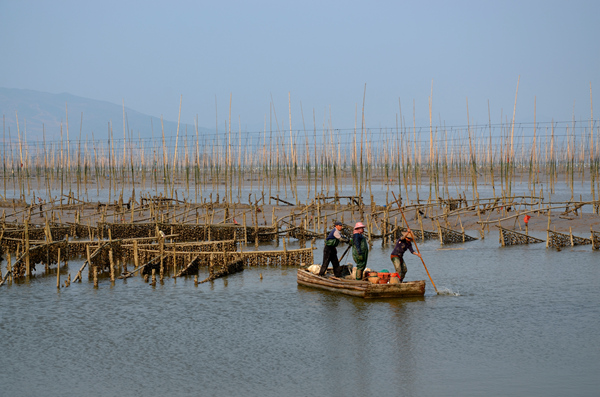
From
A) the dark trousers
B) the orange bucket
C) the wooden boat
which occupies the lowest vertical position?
the wooden boat

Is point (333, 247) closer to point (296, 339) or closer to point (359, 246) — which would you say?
point (359, 246)

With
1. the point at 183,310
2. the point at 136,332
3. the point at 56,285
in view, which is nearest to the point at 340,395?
the point at 136,332

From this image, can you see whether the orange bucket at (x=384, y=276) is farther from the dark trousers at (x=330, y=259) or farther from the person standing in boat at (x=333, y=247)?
the dark trousers at (x=330, y=259)

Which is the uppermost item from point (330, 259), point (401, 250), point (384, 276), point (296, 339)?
point (401, 250)

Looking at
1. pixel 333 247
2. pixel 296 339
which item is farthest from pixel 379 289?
pixel 296 339

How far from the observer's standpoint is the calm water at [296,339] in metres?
8.03

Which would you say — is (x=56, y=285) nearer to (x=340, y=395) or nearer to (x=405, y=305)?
(x=405, y=305)

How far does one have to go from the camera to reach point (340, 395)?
299 inches

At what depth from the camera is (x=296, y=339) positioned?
10.0m

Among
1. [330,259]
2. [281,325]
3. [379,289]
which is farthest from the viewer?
[330,259]

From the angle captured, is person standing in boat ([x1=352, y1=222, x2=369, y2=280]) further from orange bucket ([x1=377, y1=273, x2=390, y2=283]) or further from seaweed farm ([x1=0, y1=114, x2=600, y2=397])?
seaweed farm ([x1=0, y1=114, x2=600, y2=397])

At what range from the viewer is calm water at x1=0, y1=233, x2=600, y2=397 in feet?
26.3

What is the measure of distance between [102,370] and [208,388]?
5.53ft

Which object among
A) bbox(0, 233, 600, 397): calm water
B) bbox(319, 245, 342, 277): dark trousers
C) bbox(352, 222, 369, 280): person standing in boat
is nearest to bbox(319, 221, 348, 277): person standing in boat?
bbox(319, 245, 342, 277): dark trousers
